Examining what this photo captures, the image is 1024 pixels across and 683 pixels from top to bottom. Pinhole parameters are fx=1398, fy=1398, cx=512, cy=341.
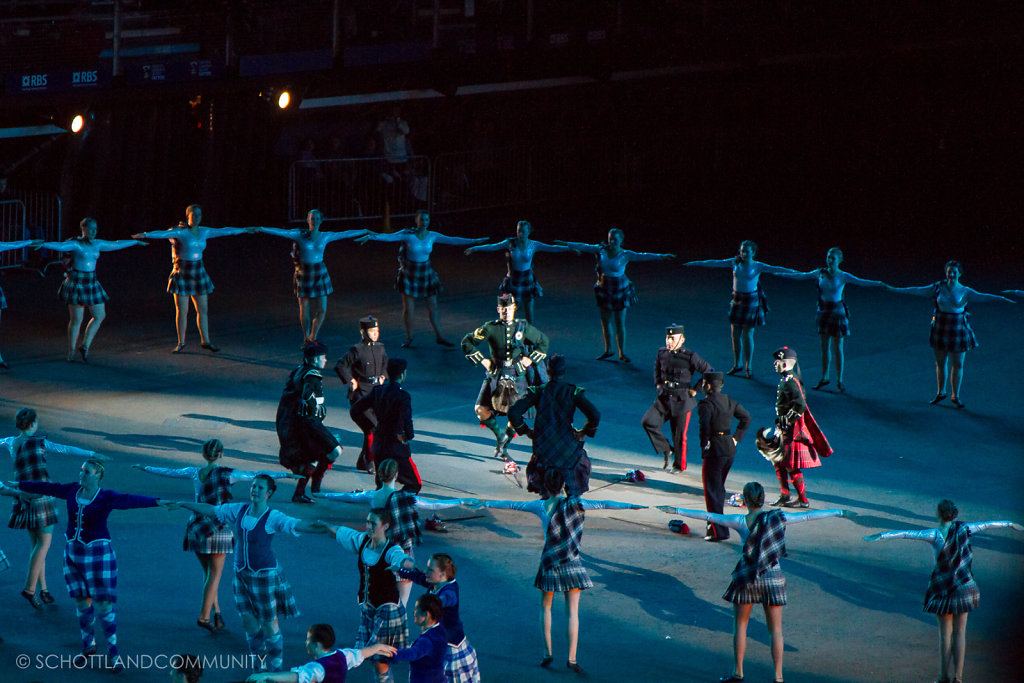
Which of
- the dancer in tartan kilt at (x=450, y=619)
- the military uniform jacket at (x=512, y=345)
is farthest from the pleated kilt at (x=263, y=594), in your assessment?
the military uniform jacket at (x=512, y=345)

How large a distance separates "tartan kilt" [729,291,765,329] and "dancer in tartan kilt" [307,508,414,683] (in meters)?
9.59

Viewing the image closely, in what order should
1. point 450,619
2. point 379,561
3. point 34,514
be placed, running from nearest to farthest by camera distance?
point 450,619
point 379,561
point 34,514

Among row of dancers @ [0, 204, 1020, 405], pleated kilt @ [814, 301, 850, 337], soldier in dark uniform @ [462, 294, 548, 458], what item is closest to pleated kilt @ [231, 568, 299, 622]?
soldier in dark uniform @ [462, 294, 548, 458]

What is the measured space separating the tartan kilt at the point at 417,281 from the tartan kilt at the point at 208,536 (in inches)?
357

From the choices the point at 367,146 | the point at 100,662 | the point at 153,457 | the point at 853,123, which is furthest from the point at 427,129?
the point at 100,662

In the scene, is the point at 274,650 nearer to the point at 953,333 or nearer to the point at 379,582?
the point at 379,582

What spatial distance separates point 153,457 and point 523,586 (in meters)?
5.02

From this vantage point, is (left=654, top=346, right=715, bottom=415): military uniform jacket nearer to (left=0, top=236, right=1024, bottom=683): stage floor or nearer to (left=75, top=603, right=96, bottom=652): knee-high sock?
(left=0, top=236, right=1024, bottom=683): stage floor

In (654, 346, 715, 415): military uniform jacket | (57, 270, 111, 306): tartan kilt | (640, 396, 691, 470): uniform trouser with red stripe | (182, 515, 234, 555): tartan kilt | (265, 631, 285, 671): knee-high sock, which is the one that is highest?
(57, 270, 111, 306): tartan kilt

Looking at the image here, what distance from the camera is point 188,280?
18.5 m

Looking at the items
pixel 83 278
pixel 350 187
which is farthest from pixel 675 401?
pixel 350 187

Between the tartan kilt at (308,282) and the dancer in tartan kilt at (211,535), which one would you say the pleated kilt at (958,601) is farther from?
the tartan kilt at (308,282)

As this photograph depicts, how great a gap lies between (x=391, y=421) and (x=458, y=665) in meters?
3.86

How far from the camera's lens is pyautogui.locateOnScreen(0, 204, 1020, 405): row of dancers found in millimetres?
17031
